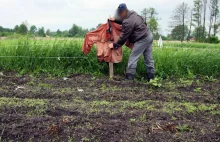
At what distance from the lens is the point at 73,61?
332 inches

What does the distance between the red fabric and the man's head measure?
38 centimetres

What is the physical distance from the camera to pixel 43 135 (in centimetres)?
387

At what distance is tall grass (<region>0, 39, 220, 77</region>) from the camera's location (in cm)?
827

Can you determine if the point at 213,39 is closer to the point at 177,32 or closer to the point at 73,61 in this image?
the point at 177,32

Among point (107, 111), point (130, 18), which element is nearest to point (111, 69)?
point (130, 18)

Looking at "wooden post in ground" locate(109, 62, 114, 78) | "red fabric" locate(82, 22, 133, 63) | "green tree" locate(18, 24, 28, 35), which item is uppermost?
"green tree" locate(18, 24, 28, 35)

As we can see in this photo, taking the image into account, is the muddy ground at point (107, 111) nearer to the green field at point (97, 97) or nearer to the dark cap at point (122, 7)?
the green field at point (97, 97)

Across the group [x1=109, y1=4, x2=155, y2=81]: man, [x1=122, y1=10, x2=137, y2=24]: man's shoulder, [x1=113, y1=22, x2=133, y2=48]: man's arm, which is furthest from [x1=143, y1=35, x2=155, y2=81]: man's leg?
[x1=122, y1=10, x2=137, y2=24]: man's shoulder

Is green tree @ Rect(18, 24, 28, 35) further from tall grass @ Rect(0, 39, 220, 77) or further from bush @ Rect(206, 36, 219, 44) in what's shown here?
bush @ Rect(206, 36, 219, 44)

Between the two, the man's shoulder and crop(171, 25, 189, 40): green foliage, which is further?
crop(171, 25, 189, 40): green foliage

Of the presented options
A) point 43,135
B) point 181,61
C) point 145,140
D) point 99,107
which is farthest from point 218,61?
point 43,135

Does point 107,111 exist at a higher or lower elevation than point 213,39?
lower

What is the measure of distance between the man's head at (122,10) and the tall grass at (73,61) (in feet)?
4.11

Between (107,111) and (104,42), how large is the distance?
10.7ft
